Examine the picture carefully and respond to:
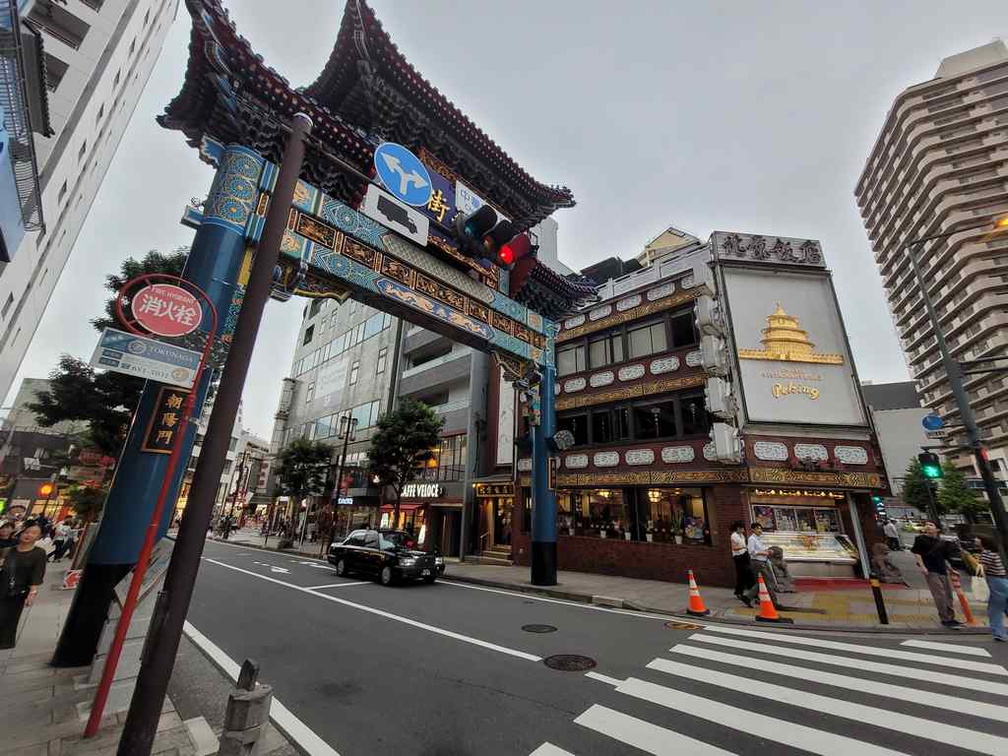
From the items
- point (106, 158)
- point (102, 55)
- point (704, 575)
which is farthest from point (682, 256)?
point (106, 158)

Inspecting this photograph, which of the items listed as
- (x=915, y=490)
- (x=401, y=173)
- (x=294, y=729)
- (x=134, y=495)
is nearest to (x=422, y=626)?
(x=294, y=729)

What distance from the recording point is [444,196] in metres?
12.0

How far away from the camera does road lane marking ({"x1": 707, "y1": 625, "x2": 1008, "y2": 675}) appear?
5859 mm

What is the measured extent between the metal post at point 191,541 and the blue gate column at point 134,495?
3280 mm

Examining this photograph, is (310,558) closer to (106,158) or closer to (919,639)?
(919,639)

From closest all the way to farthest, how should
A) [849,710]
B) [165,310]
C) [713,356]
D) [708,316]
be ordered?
[165,310], [849,710], [713,356], [708,316]

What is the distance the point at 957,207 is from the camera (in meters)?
50.0

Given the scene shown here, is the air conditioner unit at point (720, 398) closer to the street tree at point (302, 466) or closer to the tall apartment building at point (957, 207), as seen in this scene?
the street tree at point (302, 466)

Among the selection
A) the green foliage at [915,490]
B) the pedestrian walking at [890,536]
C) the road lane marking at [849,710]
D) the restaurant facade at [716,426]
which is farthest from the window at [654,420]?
the green foliage at [915,490]

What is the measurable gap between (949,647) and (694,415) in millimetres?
9219

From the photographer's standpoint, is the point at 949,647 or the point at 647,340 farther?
the point at 647,340

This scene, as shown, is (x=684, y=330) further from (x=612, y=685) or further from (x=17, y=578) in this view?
(x=17, y=578)

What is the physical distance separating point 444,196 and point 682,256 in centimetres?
1161

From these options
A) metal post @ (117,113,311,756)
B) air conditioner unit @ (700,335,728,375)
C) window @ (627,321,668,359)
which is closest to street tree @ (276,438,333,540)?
window @ (627,321,668,359)
